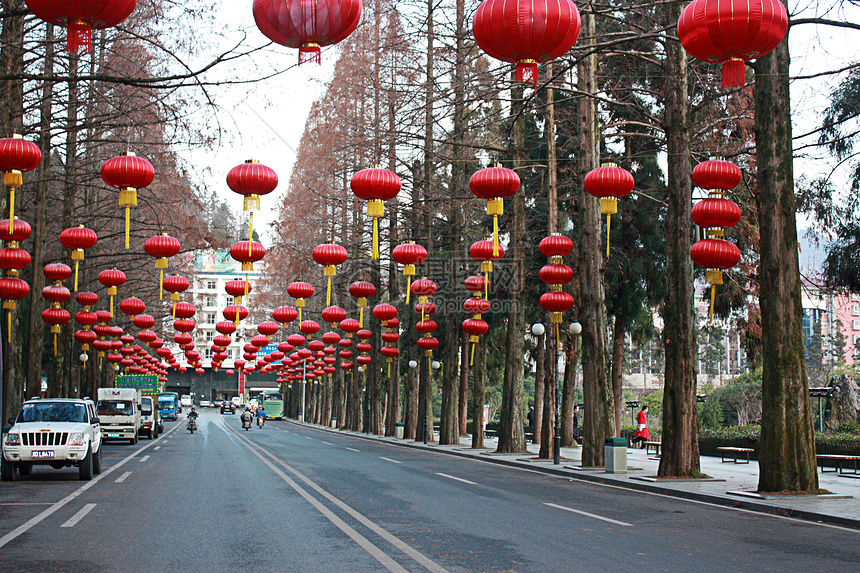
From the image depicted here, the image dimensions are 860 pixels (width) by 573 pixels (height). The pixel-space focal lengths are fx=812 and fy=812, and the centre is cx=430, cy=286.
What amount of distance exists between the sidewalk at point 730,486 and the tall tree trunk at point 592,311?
4.04ft

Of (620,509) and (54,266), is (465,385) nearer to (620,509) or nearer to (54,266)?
(54,266)

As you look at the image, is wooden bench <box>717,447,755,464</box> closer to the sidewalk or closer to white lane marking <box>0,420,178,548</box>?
the sidewalk

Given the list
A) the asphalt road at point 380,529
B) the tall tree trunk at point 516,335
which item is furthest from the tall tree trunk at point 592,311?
the tall tree trunk at point 516,335

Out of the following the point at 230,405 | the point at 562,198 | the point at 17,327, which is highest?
the point at 562,198

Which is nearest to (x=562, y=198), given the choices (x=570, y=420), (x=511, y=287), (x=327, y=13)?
(x=511, y=287)

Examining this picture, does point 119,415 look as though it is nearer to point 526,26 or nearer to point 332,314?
point 332,314

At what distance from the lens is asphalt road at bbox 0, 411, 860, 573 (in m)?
8.88

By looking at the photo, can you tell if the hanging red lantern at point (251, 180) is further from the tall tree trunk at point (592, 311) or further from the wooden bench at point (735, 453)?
the wooden bench at point (735, 453)

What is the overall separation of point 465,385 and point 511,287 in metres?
16.7

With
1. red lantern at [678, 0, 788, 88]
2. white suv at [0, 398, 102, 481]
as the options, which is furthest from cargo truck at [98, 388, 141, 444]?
red lantern at [678, 0, 788, 88]

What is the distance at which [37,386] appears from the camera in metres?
31.3

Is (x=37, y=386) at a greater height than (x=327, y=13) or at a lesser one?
lesser

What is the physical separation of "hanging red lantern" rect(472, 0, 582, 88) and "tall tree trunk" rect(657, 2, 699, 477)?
36.0 ft

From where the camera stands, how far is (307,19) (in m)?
8.94
